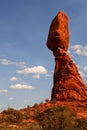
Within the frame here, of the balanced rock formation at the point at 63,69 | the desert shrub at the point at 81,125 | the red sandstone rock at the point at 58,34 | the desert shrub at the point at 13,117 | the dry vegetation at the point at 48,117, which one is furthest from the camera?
the red sandstone rock at the point at 58,34

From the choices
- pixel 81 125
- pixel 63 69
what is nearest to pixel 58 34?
pixel 63 69

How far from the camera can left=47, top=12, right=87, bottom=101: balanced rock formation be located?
4612cm

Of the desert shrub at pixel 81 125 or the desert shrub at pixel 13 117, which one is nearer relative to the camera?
the desert shrub at pixel 81 125

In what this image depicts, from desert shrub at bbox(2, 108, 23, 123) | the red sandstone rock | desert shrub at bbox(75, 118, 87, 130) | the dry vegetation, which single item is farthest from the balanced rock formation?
desert shrub at bbox(75, 118, 87, 130)

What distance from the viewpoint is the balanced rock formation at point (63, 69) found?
46125 millimetres

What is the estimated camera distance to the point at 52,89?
4791cm

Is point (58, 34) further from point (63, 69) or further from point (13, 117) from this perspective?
point (13, 117)

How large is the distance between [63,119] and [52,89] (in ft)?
59.8

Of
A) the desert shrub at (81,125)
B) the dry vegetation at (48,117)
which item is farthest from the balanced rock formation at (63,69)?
the desert shrub at (81,125)

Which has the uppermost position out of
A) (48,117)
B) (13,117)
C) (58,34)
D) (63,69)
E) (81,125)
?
(58,34)

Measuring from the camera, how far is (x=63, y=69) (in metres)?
47.1

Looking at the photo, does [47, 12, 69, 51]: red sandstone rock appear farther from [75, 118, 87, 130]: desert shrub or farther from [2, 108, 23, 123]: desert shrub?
[75, 118, 87, 130]: desert shrub

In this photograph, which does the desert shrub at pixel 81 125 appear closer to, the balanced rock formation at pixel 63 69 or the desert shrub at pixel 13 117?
the desert shrub at pixel 13 117

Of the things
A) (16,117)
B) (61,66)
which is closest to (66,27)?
(61,66)
